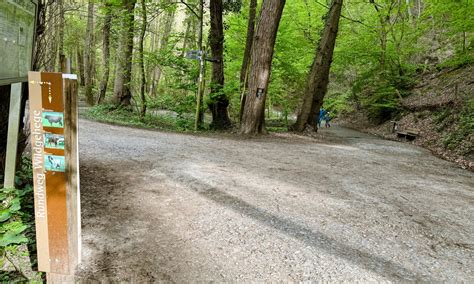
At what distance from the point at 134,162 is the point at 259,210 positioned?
2.58 m

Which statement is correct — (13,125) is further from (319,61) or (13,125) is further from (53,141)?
(319,61)

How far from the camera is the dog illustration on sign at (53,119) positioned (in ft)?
7.24

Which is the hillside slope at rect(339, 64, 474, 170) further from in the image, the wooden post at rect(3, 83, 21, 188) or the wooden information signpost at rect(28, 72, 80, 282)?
the wooden post at rect(3, 83, 21, 188)

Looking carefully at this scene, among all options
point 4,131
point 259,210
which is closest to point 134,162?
point 4,131

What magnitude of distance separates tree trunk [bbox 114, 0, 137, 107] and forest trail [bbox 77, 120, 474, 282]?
7549 mm

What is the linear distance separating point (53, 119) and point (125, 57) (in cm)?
1273

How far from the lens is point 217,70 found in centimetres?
1227

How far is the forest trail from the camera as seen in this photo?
2727 mm

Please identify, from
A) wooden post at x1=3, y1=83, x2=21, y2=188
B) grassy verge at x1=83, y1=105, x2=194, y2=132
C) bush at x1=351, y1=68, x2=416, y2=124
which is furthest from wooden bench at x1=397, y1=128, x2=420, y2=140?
wooden post at x1=3, y1=83, x2=21, y2=188

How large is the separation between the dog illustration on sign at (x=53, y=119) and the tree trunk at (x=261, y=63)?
817 centimetres

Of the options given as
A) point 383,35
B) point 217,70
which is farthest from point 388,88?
point 217,70

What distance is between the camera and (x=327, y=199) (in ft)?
14.4

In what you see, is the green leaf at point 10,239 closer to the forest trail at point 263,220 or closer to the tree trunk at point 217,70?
the forest trail at point 263,220

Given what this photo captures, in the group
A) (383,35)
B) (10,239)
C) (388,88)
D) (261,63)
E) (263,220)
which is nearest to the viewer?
(10,239)
